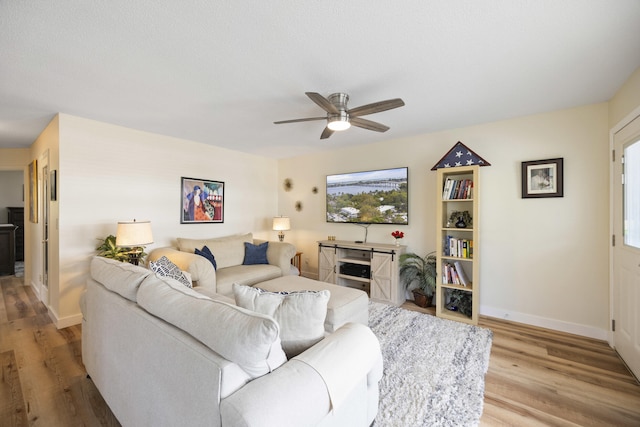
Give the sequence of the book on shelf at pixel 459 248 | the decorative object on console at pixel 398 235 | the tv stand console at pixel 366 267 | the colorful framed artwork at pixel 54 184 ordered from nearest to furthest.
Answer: the colorful framed artwork at pixel 54 184, the book on shelf at pixel 459 248, the tv stand console at pixel 366 267, the decorative object on console at pixel 398 235

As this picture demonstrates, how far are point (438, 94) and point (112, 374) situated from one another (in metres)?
3.18

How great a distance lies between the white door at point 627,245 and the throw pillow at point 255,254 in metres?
3.89

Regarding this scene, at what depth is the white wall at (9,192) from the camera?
Result: 6.46 metres

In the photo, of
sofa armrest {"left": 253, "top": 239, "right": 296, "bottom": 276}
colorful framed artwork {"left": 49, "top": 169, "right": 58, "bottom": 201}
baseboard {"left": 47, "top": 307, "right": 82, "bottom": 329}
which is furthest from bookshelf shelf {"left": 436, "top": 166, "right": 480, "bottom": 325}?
colorful framed artwork {"left": 49, "top": 169, "right": 58, "bottom": 201}

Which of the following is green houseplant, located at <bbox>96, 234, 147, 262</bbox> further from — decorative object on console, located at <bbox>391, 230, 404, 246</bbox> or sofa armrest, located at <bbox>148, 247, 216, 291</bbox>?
decorative object on console, located at <bbox>391, 230, 404, 246</bbox>

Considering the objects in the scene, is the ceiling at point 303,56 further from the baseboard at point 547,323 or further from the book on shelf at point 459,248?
the baseboard at point 547,323

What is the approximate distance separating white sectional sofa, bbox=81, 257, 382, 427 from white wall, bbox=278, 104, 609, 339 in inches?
101

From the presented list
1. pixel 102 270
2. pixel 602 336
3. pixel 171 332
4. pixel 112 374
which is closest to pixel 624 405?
pixel 602 336

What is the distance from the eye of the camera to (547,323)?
2.98m

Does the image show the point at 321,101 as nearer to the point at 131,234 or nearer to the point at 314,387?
the point at 314,387

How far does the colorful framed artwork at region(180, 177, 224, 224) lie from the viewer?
159 inches

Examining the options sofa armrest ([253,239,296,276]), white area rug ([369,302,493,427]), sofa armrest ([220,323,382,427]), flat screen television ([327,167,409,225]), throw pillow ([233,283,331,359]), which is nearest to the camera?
sofa armrest ([220,323,382,427])

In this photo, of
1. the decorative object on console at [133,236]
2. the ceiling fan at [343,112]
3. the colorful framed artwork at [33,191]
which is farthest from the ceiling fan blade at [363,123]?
the colorful framed artwork at [33,191]

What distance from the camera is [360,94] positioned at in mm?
2441
